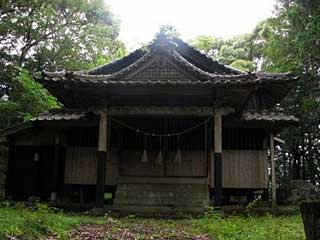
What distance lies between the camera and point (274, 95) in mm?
19531

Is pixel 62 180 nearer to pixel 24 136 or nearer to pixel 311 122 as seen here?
pixel 24 136

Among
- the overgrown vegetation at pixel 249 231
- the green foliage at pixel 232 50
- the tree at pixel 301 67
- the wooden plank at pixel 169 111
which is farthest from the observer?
the green foliage at pixel 232 50

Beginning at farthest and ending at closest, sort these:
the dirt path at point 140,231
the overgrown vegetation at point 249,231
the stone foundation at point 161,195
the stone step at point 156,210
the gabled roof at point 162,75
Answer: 1. the stone foundation at point 161,195
2. the stone step at point 156,210
3. the gabled roof at point 162,75
4. the dirt path at point 140,231
5. the overgrown vegetation at point 249,231

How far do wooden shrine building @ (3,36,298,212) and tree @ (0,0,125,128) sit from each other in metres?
9.69

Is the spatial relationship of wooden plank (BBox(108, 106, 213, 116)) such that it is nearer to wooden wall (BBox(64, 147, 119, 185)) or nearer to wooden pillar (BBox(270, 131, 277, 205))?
wooden wall (BBox(64, 147, 119, 185))

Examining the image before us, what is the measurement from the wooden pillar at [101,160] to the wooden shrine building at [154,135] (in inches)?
1.4

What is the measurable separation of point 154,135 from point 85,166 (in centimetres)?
366

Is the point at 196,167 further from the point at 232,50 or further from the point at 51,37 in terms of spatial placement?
the point at 232,50

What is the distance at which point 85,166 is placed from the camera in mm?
17922

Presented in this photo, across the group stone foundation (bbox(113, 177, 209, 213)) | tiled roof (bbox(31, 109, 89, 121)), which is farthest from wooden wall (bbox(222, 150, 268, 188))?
tiled roof (bbox(31, 109, 89, 121))

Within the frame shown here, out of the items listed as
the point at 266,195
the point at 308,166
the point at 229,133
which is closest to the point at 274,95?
the point at 229,133

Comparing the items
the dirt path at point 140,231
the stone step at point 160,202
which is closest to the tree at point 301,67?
the stone step at point 160,202

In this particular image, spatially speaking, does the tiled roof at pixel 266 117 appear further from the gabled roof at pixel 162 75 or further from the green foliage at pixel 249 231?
the green foliage at pixel 249 231

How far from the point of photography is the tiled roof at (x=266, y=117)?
53.9ft
